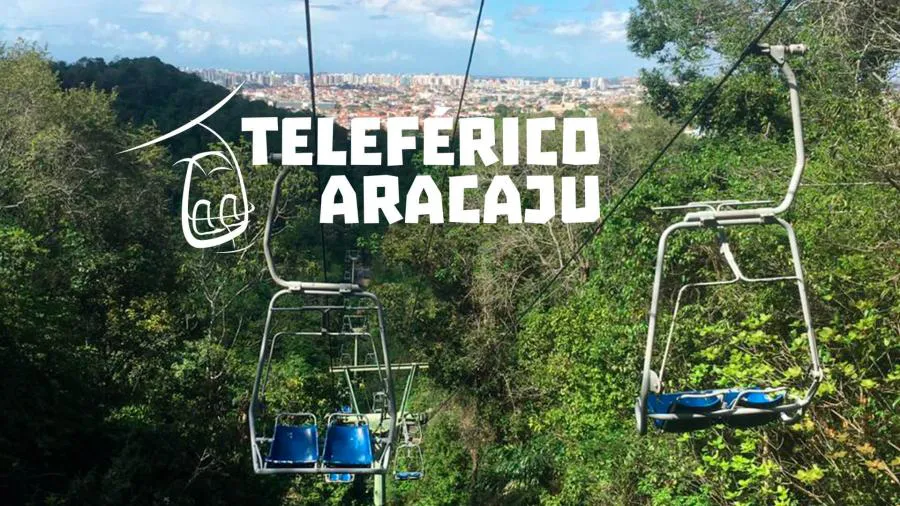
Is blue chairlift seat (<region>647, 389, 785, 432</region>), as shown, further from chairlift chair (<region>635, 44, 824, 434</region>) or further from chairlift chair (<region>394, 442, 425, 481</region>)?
chairlift chair (<region>394, 442, 425, 481</region>)

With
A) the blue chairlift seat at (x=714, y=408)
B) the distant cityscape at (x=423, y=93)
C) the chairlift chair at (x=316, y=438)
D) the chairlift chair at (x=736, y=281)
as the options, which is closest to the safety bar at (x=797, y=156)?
the chairlift chair at (x=736, y=281)

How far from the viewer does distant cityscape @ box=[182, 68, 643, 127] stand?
1140 inches

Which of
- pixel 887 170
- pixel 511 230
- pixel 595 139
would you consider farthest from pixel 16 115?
pixel 887 170

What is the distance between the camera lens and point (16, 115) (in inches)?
673

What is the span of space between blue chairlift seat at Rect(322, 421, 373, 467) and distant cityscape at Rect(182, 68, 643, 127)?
746 inches

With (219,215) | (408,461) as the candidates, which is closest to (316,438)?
(408,461)

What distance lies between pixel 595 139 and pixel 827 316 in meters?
12.8

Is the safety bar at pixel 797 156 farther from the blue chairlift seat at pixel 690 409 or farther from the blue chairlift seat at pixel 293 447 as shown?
the blue chairlift seat at pixel 293 447

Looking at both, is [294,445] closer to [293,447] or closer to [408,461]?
[293,447]

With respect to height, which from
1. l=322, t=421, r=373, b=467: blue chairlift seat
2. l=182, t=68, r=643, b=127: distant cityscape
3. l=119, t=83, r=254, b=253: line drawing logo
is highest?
l=182, t=68, r=643, b=127: distant cityscape

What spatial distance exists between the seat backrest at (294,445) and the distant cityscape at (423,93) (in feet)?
62.8

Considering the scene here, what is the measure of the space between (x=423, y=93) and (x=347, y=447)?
32.6 metres

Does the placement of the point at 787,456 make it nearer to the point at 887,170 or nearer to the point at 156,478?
the point at 887,170

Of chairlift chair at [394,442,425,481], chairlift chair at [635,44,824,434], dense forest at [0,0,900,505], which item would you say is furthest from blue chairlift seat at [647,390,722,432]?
chairlift chair at [394,442,425,481]
